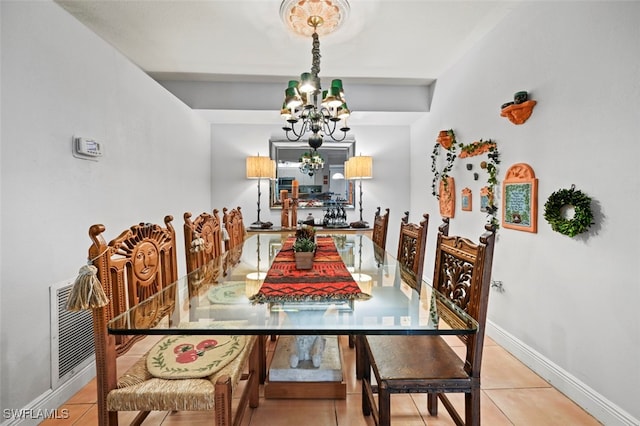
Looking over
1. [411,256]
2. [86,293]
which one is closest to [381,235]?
[411,256]

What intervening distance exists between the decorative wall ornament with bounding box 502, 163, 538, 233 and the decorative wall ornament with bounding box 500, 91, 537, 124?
330 mm

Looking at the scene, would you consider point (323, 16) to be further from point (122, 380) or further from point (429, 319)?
point (122, 380)

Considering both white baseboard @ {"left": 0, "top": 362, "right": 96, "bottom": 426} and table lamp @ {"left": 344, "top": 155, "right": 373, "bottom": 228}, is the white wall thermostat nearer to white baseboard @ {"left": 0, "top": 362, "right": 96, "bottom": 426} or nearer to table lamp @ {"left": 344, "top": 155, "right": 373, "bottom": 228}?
white baseboard @ {"left": 0, "top": 362, "right": 96, "bottom": 426}

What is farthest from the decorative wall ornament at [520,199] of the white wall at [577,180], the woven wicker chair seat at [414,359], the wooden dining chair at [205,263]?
the wooden dining chair at [205,263]

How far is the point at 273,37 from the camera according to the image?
2609 millimetres

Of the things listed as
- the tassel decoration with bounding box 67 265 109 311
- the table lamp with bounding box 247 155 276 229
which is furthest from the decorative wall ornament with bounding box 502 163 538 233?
the table lamp with bounding box 247 155 276 229

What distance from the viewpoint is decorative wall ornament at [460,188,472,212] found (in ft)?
9.44

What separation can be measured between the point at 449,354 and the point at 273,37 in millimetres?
2710

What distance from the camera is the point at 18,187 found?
60.1 inches

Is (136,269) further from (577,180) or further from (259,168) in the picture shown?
(259,168)

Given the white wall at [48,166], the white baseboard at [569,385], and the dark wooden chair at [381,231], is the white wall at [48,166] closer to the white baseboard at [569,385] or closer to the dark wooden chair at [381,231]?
the dark wooden chair at [381,231]

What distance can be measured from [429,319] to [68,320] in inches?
82.4

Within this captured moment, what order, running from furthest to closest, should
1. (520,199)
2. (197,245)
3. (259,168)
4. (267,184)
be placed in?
(267,184)
(259,168)
(520,199)
(197,245)

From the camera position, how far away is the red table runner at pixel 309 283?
1319 mm
